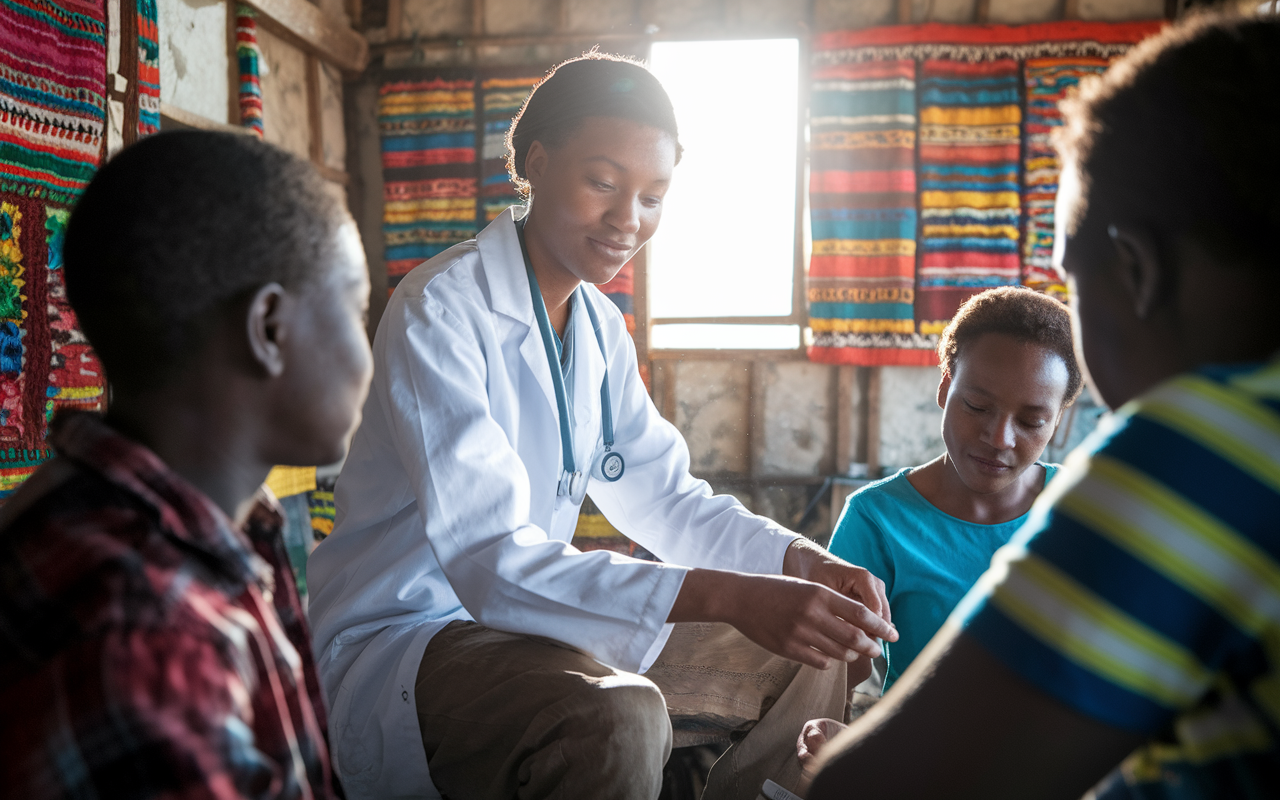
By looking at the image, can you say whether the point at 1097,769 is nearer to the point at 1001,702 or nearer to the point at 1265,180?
the point at 1001,702

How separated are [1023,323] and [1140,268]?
43.8 inches

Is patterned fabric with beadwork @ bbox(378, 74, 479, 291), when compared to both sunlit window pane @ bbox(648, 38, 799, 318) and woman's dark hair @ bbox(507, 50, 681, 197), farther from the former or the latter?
woman's dark hair @ bbox(507, 50, 681, 197)

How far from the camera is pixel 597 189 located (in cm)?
172

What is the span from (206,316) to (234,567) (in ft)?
0.69

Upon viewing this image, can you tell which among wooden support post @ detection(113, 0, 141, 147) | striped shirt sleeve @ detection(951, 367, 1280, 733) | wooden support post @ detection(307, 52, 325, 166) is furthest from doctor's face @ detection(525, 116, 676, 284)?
wooden support post @ detection(307, 52, 325, 166)

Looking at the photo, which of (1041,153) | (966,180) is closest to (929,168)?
(966,180)

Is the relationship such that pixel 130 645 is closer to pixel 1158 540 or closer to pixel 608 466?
pixel 1158 540

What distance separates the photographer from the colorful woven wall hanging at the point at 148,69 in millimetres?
2686

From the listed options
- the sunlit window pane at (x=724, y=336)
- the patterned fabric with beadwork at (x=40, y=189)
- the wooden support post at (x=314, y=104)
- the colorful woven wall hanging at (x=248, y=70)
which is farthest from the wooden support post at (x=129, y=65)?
the sunlit window pane at (x=724, y=336)

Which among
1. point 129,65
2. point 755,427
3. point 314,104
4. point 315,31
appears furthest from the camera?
point 755,427

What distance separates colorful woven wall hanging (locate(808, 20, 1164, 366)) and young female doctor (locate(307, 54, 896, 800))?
292cm

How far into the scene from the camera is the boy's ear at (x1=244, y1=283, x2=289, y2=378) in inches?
29.0

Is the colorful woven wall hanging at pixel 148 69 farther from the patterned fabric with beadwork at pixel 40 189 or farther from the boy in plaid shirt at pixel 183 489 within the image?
the boy in plaid shirt at pixel 183 489

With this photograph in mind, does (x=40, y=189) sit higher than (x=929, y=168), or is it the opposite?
(x=929, y=168)
